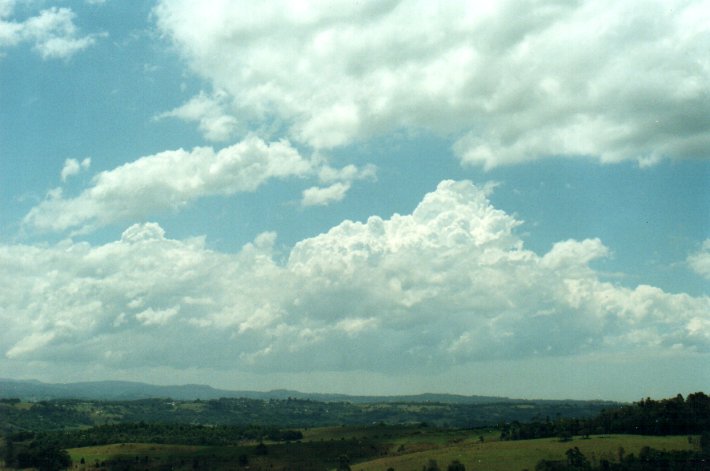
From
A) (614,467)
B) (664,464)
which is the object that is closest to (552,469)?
(614,467)

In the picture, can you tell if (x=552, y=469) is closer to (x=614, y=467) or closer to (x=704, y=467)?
(x=614, y=467)

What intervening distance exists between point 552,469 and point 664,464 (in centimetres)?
3164

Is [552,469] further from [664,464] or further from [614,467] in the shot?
[664,464]

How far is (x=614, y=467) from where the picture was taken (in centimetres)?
19525

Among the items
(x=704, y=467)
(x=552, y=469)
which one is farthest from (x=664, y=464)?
(x=552, y=469)

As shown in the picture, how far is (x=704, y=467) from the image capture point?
189m

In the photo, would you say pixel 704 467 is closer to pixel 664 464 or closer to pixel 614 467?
pixel 664 464

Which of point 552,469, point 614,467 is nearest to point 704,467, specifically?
point 614,467

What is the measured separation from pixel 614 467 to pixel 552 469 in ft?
58.2

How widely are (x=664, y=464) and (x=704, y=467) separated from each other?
10.3 meters

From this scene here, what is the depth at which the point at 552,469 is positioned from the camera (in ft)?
645

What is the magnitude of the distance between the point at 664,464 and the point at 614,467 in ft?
45.7
